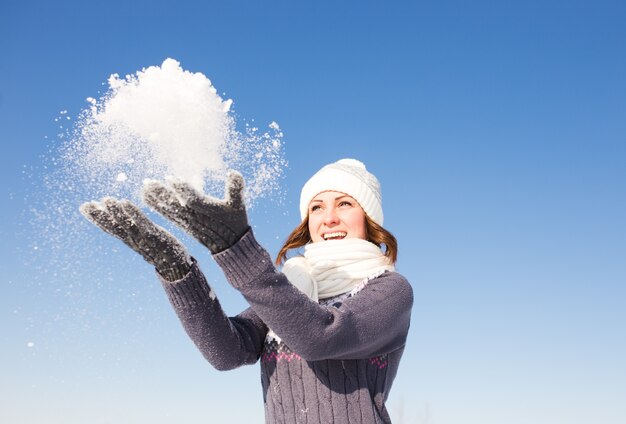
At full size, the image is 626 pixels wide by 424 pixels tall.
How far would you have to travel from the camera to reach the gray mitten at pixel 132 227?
297 centimetres

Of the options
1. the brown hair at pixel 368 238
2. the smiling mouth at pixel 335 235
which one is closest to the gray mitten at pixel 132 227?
the smiling mouth at pixel 335 235

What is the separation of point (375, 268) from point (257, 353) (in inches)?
33.3

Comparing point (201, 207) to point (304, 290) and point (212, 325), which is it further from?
point (304, 290)

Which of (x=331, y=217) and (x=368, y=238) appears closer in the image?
(x=331, y=217)

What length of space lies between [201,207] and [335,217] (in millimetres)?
1717

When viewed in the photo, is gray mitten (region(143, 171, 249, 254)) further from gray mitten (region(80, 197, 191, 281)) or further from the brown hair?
the brown hair

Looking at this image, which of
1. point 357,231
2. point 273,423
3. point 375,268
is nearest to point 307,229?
point 357,231

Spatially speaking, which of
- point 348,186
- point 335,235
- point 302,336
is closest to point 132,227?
point 302,336

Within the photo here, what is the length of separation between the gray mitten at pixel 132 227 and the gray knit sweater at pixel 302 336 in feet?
0.75

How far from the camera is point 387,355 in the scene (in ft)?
12.6

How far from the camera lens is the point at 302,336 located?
3.03m

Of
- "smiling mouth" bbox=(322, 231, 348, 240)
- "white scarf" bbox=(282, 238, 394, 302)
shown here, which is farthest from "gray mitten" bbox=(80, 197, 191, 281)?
"smiling mouth" bbox=(322, 231, 348, 240)

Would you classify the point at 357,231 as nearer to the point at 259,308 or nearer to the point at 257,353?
the point at 257,353

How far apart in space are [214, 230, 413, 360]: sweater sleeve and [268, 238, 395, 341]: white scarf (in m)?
0.39
